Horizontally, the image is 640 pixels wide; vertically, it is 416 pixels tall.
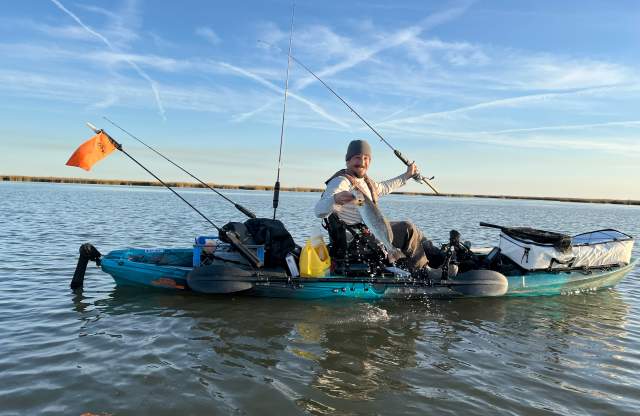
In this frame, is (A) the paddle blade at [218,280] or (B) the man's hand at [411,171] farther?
(B) the man's hand at [411,171]

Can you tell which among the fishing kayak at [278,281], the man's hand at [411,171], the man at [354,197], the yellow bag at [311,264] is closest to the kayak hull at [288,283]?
the fishing kayak at [278,281]

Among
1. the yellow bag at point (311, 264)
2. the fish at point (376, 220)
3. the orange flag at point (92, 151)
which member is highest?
the orange flag at point (92, 151)

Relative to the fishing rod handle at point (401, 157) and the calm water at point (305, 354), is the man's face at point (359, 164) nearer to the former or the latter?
the fishing rod handle at point (401, 157)

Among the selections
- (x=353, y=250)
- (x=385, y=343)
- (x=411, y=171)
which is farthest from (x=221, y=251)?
(x=411, y=171)

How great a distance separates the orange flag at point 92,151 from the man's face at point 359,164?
14.1 feet

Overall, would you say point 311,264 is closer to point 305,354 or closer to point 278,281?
point 278,281

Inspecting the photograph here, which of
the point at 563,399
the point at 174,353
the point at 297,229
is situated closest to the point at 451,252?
the point at 563,399

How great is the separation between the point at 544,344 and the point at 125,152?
7.56 metres

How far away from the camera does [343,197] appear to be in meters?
6.82

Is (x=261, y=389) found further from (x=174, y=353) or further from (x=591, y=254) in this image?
(x=591, y=254)

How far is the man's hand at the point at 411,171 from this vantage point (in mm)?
8719

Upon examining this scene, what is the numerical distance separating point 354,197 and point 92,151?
15.2 ft

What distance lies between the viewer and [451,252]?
8.07 m

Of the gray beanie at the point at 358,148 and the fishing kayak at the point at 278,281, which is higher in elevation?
the gray beanie at the point at 358,148
